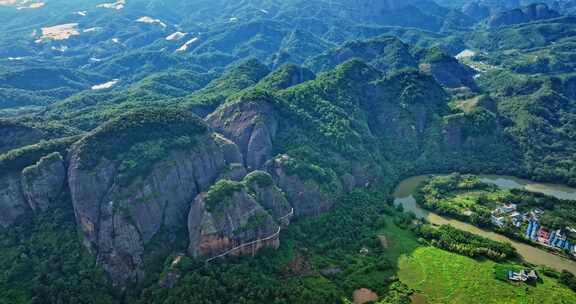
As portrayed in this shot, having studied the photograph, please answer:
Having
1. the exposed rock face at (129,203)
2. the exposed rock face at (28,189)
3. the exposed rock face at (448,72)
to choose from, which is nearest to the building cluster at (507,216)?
the exposed rock face at (129,203)

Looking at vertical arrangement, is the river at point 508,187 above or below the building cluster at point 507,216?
below

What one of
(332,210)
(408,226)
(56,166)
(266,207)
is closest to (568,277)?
(408,226)

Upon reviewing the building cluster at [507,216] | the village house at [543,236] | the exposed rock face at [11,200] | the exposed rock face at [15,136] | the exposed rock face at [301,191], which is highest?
the exposed rock face at [15,136]

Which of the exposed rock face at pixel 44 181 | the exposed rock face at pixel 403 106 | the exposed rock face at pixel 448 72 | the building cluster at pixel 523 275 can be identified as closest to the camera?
the building cluster at pixel 523 275

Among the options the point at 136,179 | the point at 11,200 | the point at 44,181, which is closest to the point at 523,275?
the point at 136,179

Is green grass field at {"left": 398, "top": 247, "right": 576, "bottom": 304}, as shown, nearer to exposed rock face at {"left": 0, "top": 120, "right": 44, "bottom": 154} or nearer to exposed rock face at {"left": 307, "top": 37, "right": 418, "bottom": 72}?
exposed rock face at {"left": 0, "top": 120, "right": 44, "bottom": 154}

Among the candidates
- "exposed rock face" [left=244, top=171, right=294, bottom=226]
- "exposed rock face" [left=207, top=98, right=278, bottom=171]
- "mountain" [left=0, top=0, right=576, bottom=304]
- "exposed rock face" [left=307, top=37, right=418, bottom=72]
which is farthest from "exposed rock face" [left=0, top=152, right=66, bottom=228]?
"exposed rock face" [left=307, top=37, right=418, bottom=72]

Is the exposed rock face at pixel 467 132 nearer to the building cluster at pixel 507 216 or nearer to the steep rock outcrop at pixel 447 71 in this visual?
the building cluster at pixel 507 216
